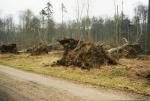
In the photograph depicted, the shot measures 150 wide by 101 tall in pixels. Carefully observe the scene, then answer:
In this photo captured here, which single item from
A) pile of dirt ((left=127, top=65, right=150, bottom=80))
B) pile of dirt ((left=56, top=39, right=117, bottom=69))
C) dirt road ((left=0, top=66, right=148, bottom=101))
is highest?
pile of dirt ((left=56, top=39, right=117, bottom=69))

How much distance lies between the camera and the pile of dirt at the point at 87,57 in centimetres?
2094

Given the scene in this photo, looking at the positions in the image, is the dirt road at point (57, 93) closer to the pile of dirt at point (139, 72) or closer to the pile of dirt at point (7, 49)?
the pile of dirt at point (139, 72)

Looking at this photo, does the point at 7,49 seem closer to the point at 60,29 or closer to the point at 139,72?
the point at 139,72

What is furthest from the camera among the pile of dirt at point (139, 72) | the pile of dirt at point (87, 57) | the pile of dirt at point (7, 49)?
the pile of dirt at point (7, 49)

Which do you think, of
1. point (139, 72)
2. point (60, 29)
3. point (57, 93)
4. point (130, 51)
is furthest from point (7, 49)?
point (60, 29)

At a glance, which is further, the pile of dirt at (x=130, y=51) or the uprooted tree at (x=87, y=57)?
the pile of dirt at (x=130, y=51)

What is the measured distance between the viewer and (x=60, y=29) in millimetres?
87750

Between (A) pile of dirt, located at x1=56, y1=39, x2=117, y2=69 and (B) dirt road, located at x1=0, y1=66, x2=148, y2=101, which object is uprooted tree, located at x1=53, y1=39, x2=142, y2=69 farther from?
(B) dirt road, located at x1=0, y1=66, x2=148, y2=101

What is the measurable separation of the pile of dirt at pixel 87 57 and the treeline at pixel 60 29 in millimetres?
42861

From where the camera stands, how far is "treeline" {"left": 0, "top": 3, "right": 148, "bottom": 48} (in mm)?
70688

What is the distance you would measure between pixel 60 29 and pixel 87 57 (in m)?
67.0

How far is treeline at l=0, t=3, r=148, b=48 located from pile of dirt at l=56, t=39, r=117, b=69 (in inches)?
1687

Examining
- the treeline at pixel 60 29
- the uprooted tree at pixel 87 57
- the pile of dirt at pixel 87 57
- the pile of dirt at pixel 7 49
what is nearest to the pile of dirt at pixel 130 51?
the uprooted tree at pixel 87 57

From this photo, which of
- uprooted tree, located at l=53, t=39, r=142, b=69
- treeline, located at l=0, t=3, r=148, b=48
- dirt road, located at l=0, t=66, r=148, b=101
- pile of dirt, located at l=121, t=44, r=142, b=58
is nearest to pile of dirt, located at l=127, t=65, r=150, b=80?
uprooted tree, located at l=53, t=39, r=142, b=69
